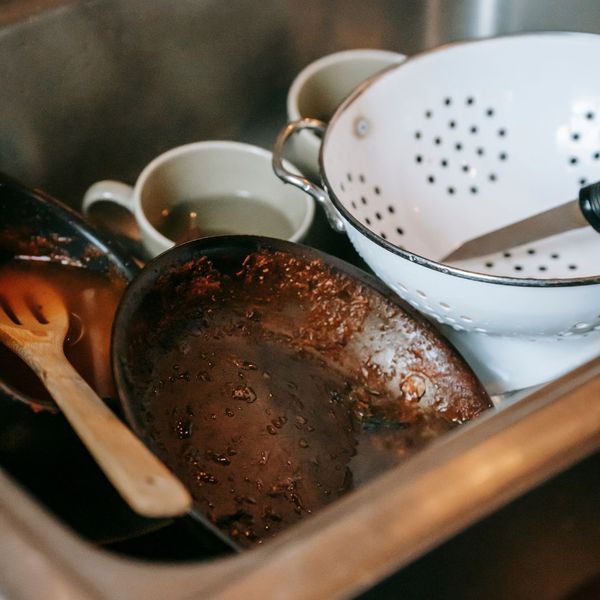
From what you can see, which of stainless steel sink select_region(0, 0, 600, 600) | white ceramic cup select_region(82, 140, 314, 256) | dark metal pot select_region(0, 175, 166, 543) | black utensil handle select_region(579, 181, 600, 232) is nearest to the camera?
stainless steel sink select_region(0, 0, 600, 600)

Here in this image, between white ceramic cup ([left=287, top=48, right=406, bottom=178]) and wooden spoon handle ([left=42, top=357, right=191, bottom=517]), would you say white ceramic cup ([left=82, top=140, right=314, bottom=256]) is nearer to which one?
white ceramic cup ([left=287, top=48, right=406, bottom=178])

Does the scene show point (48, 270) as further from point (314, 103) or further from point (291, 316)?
point (314, 103)

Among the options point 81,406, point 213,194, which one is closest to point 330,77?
point 213,194

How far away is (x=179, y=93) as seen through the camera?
25.8 inches

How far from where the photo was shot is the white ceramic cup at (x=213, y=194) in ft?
2.01

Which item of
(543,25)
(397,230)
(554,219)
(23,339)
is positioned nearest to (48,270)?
(23,339)

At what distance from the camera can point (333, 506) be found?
294 millimetres

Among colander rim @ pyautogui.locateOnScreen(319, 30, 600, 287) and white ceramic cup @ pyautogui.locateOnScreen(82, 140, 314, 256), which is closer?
colander rim @ pyautogui.locateOnScreen(319, 30, 600, 287)

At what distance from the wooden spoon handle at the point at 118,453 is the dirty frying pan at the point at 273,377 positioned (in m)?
0.02

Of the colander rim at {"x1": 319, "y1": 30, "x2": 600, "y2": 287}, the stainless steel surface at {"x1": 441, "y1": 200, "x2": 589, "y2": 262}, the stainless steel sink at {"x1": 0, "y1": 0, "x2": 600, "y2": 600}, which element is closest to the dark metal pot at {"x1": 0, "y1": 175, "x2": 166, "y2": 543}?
the stainless steel sink at {"x1": 0, "y1": 0, "x2": 600, "y2": 600}

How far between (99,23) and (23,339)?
280 millimetres

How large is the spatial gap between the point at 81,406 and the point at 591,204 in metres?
0.34

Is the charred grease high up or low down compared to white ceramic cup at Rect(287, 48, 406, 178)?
down

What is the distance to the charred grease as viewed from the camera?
412 mm
